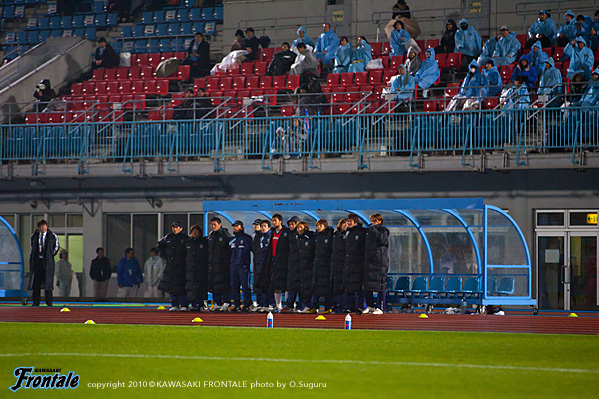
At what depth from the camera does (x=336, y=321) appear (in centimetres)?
1528

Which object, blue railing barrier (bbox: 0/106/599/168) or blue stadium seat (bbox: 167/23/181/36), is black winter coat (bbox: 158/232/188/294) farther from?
blue stadium seat (bbox: 167/23/181/36)

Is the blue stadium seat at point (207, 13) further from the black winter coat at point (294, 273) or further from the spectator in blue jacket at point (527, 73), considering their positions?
the black winter coat at point (294, 273)

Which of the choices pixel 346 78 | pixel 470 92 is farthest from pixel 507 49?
pixel 346 78

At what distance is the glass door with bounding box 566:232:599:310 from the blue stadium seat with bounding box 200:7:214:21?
17.3 meters

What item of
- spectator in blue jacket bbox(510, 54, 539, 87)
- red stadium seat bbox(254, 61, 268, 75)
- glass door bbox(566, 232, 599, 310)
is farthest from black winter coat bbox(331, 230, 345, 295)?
red stadium seat bbox(254, 61, 268, 75)

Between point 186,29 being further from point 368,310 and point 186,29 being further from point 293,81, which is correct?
point 368,310

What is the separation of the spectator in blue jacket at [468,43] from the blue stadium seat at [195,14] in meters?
11.9

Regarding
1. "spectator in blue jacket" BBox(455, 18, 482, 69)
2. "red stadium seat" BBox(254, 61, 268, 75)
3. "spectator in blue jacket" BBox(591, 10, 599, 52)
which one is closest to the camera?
"spectator in blue jacket" BBox(591, 10, 599, 52)

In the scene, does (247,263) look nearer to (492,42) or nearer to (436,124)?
(436,124)

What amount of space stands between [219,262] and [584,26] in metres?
13.1

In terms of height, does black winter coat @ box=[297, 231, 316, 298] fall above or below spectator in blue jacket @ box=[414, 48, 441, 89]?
below

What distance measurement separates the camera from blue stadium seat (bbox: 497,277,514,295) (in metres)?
18.9

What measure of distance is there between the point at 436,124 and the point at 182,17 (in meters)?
15.9

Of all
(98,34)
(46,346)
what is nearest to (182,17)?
(98,34)
